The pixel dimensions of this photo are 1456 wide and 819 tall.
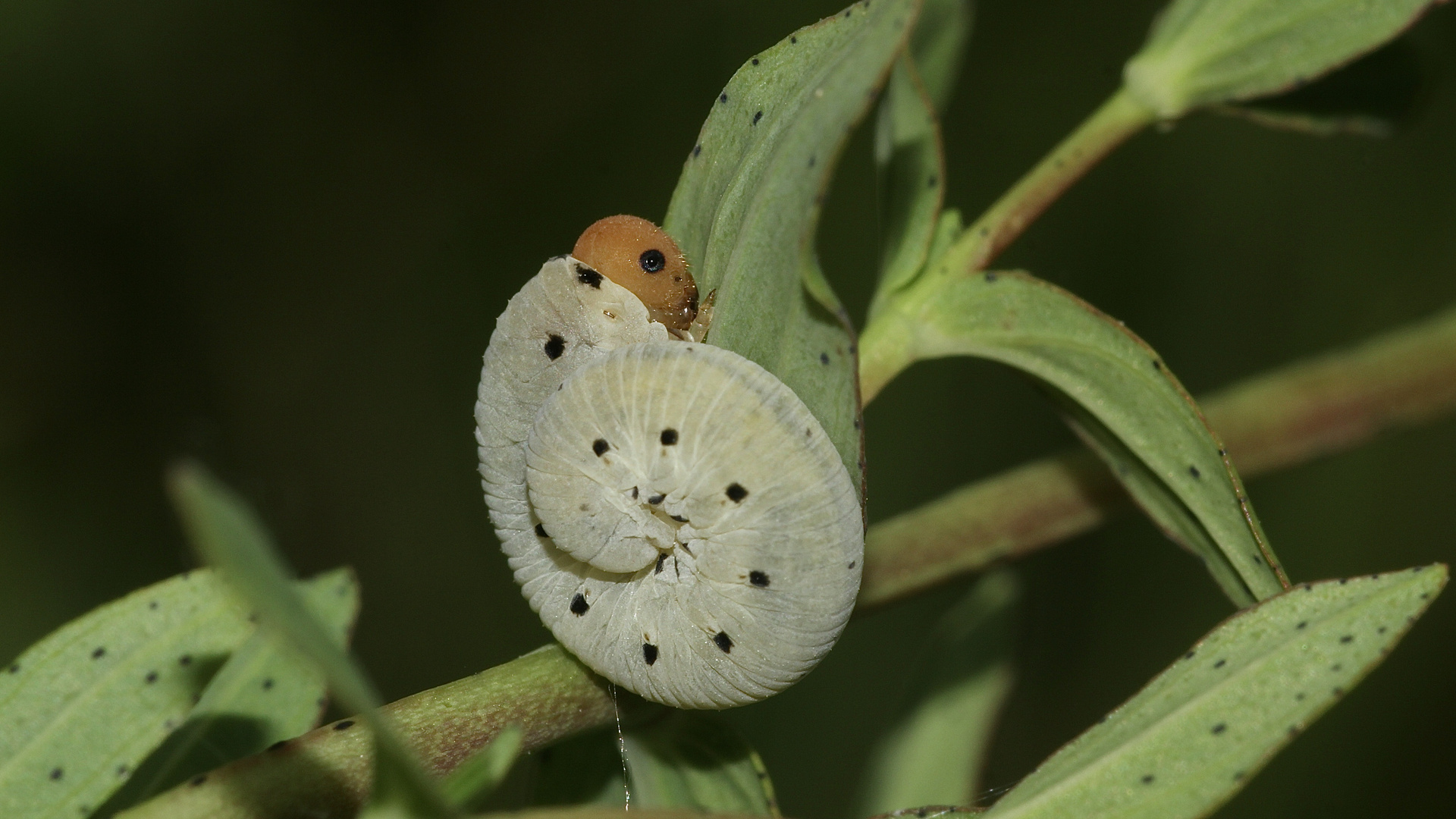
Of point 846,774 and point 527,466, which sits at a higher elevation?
point 527,466

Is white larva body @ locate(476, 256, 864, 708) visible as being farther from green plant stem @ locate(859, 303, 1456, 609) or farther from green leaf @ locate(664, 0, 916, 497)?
green plant stem @ locate(859, 303, 1456, 609)

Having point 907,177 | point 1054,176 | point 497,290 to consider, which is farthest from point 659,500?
point 497,290

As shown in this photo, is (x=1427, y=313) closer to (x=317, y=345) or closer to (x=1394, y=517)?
(x=1394, y=517)

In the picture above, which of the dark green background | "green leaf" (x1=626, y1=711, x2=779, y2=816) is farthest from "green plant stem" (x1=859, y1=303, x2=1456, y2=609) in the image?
the dark green background

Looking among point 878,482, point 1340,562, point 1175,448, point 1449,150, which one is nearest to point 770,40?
point 878,482

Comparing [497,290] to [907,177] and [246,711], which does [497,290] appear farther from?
[246,711]
